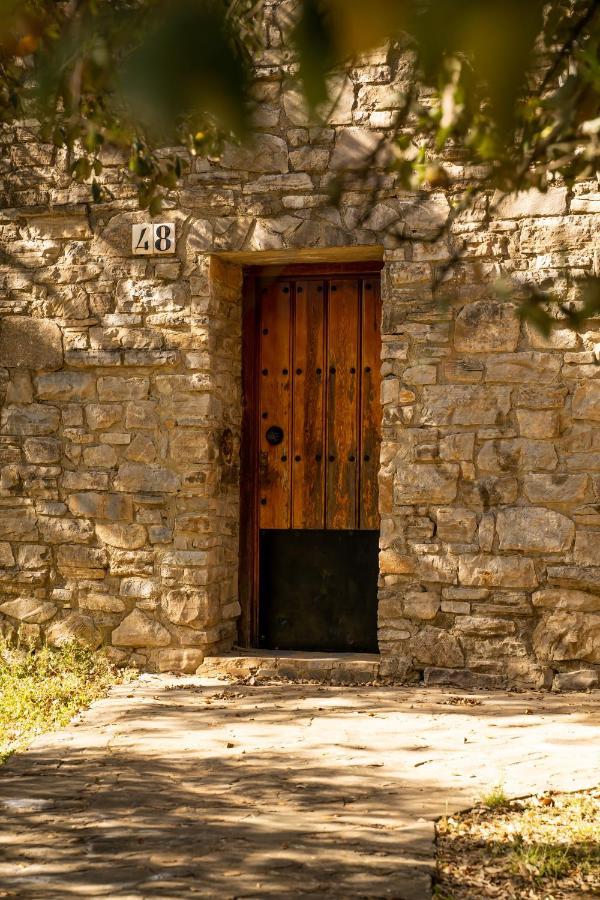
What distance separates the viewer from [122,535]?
5781 mm

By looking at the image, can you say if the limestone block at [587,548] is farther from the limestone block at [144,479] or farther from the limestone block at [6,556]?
the limestone block at [6,556]

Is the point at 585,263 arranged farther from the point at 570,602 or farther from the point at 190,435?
the point at 190,435

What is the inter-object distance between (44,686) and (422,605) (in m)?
1.90

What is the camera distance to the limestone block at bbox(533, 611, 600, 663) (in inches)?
207

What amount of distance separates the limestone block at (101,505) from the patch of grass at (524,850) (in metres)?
2.87

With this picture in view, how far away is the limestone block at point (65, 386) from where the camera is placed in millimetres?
5867

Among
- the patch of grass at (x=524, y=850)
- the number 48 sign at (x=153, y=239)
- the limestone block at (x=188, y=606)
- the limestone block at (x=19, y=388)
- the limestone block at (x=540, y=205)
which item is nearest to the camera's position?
the patch of grass at (x=524, y=850)

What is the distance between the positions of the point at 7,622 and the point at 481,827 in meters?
3.40

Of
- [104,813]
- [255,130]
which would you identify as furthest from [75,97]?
[104,813]

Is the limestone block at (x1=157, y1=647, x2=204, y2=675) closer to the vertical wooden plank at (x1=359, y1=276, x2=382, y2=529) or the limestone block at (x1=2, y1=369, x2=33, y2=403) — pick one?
the vertical wooden plank at (x1=359, y1=276, x2=382, y2=529)

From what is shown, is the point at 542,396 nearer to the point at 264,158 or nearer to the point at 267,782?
the point at 264,158

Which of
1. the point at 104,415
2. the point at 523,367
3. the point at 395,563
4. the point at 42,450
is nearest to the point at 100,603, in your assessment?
the point at 42,450

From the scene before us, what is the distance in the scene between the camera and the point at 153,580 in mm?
5742

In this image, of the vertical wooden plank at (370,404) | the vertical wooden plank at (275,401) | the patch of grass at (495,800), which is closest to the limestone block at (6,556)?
the vertical wooden plank at (275,401)
